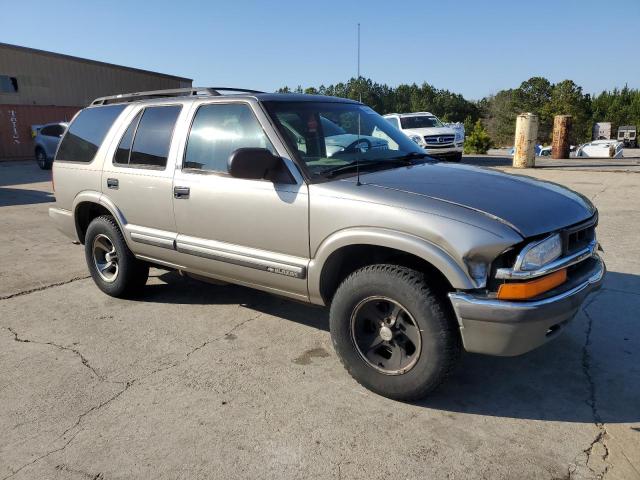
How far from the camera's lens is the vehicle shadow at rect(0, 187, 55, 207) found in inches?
431

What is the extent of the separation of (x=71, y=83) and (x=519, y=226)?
108 feet

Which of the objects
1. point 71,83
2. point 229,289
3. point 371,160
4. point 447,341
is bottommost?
point 229,289

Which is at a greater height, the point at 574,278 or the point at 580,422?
the point at 574,278

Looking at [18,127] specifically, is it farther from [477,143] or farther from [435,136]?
[477,143]

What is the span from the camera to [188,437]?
2.59 meters

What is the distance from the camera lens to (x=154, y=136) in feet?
13.6

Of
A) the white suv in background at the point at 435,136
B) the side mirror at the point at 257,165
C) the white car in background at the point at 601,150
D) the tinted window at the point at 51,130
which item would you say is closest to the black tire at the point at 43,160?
the tinted window at the point at 51,130

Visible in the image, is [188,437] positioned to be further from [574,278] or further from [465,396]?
A: [574,278]

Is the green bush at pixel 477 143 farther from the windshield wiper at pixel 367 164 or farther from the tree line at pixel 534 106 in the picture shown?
the tree line at pixel 534 106

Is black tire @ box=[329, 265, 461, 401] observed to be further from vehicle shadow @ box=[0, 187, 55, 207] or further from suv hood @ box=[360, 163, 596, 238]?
vehicle shadow @ box=[0, 187, 55, 207]

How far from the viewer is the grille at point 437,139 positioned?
15316 mm

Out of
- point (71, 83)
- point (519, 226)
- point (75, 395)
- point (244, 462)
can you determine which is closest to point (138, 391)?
point (75, 395)

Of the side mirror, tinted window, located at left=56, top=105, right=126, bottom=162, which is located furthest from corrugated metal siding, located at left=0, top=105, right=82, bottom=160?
the side mirror

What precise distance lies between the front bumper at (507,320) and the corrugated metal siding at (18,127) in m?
27.4
